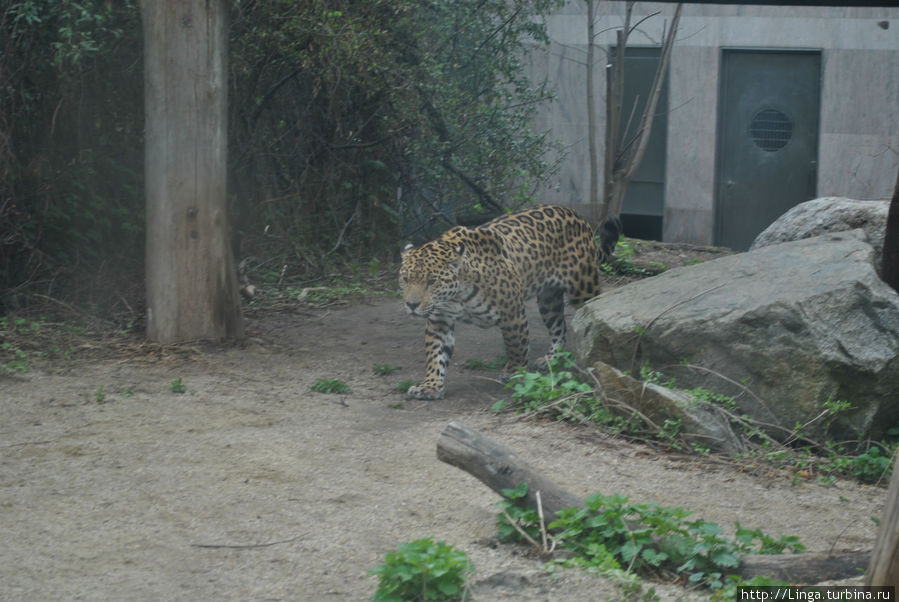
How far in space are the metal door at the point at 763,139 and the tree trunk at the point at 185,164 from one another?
8.45 meters

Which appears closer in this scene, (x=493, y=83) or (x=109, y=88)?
(x=109, y=88)

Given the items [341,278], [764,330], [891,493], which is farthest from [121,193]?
[891,493]

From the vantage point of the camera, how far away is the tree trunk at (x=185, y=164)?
7.16 m

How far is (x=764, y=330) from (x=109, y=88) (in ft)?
20.0

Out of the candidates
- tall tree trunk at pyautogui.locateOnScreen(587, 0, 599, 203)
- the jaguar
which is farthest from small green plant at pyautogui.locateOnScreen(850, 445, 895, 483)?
tall tree trunk at pyautogui.locateOnScreen(587, 0, 599, 203)

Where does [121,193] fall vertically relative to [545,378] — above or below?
above

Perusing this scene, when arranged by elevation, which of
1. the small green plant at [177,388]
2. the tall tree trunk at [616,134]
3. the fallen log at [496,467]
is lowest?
the small green plant at [177,388]

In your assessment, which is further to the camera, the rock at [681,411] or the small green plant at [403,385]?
the small green plant at [403,385]

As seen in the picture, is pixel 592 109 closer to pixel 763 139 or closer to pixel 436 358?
pixel 763 139

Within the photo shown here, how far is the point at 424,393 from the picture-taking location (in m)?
6.61

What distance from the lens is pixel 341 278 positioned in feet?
35.1

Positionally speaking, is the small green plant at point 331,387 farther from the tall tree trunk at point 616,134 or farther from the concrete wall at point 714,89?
the concrete wall at point 714,89

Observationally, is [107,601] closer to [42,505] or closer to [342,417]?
[42,505]

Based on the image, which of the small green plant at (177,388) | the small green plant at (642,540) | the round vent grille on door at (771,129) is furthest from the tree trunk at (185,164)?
the round vent grille on door at (771,129)
